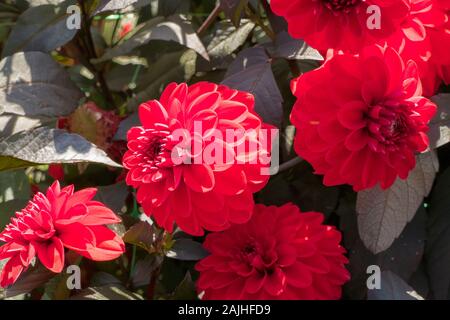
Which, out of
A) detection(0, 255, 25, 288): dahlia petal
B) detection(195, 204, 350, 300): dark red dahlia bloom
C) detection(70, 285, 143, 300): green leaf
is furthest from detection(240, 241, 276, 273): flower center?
detection(0, 255, 25, 288): dahlia petal

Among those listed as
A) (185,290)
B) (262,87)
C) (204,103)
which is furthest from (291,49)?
(185,290)

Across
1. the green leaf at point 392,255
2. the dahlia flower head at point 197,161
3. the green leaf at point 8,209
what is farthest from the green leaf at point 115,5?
the green leaf at point 392,255

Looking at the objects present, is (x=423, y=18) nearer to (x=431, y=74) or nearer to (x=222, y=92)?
(x=431, y=74)

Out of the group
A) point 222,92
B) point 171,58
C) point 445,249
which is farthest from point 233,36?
point 445,249

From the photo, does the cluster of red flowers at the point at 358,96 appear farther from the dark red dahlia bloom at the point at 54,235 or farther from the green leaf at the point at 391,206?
the dark red dahlia bloom at the point at 54,235

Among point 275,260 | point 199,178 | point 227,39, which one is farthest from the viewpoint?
point 227,39

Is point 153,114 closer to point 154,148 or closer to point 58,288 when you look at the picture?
point 154,148

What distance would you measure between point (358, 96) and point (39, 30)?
0.39 metres

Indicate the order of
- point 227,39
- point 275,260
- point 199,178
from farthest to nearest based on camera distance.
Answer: point 227,39, point 275,260, point 199,178

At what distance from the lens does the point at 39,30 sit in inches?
33.5

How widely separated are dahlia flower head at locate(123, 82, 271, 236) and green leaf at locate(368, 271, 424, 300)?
0.49 feet

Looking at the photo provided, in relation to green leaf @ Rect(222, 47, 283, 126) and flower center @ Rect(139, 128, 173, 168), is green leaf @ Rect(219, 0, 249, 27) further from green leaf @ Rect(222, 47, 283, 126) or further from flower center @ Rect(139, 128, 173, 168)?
flower center @ Rect(139, 128, 173, 168)

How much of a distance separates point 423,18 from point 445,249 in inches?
9.5
